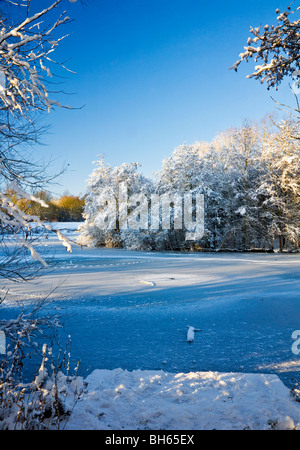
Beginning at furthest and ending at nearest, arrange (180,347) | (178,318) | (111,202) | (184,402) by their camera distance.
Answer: (111,202)
(178,318)
(180,347)
(184,402)

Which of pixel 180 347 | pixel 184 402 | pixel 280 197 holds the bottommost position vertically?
pixel 180 347

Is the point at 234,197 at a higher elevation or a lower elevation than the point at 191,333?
higher

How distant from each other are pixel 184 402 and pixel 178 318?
3431mm

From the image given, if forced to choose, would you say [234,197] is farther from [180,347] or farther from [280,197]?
[180,347]

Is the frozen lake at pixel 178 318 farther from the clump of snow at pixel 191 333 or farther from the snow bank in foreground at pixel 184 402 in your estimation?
the snow bank in foreground at pixel 184 402

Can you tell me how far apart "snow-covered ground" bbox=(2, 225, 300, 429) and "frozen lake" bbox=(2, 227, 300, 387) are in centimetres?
2

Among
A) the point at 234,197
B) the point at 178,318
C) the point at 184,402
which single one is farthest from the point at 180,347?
the point at 234,197

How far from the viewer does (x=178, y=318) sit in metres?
6.50

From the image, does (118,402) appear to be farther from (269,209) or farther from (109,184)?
(109,184)

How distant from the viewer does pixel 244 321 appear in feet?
20.7

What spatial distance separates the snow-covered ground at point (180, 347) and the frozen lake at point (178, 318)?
2 cm

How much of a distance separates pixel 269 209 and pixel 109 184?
14313 mm

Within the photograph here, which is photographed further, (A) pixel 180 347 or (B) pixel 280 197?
(B) pixel 280 197

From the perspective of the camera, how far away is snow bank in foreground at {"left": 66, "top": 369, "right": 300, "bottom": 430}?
262 centimetres
